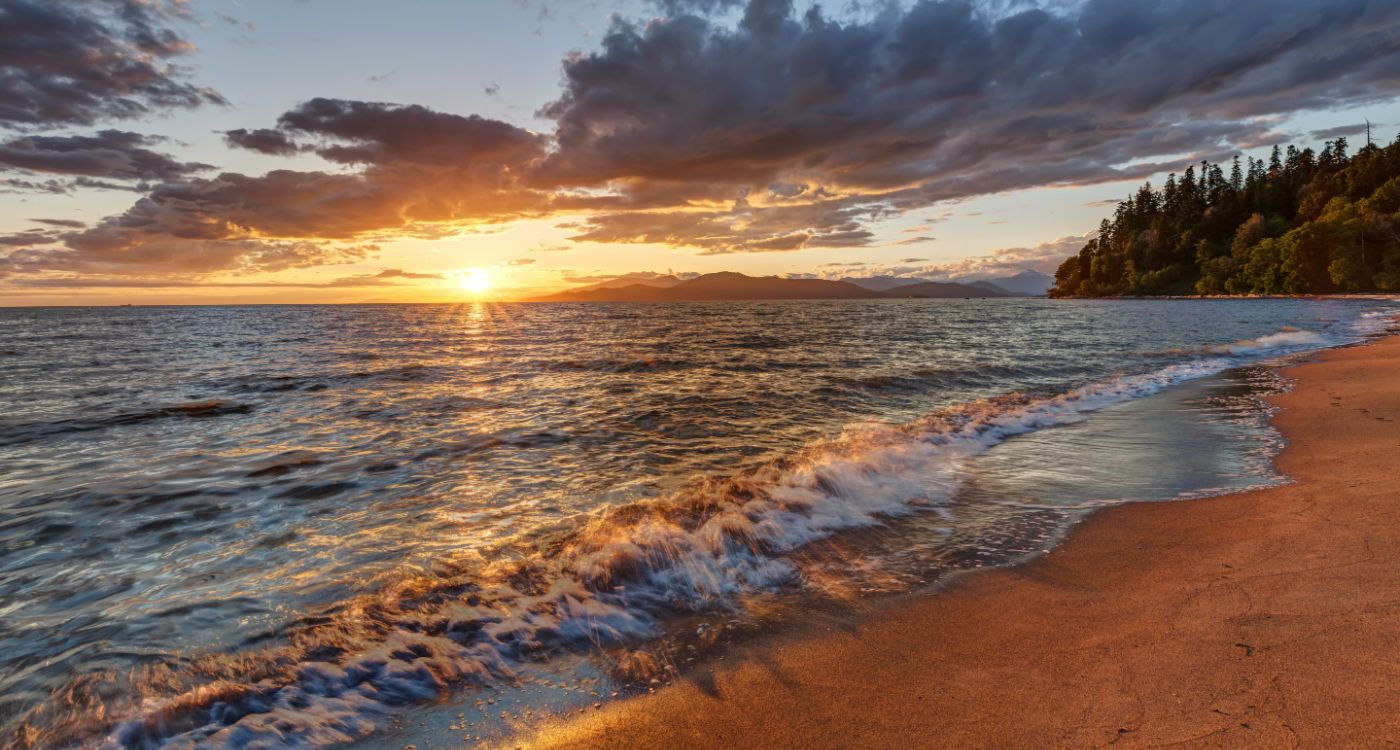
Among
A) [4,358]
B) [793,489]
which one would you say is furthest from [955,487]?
[4,358]

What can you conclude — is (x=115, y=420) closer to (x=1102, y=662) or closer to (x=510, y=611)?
(x=510, y=611)

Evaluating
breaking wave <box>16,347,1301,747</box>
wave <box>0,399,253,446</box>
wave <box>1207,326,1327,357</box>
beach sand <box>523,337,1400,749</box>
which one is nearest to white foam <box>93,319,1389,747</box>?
breaking wave <box>16,347,1301,747</box>

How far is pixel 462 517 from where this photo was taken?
7938mm

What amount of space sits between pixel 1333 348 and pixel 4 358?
226 ft

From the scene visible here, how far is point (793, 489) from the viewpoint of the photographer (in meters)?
8.52

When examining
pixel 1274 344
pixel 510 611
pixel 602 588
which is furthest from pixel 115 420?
pixel 1274 344

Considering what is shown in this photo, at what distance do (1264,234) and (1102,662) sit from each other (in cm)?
16180

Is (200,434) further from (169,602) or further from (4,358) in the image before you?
(4,358)

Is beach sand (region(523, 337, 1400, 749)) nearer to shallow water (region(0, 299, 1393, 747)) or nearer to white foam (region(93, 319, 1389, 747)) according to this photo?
shallow water (region(0, 299, 1393, 747))

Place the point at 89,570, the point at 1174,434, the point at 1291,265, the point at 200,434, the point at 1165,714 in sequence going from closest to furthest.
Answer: the point at 1165,714
the point at 89,570
the point at 1174,434
the point at 200,434
the point at 1291,265

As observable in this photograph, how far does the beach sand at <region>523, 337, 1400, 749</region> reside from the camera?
337 centimetres

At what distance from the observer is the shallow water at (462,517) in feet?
14.8

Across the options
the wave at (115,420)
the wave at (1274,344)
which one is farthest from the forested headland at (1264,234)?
the wave at (115,420)

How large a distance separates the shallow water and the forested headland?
11793cm
